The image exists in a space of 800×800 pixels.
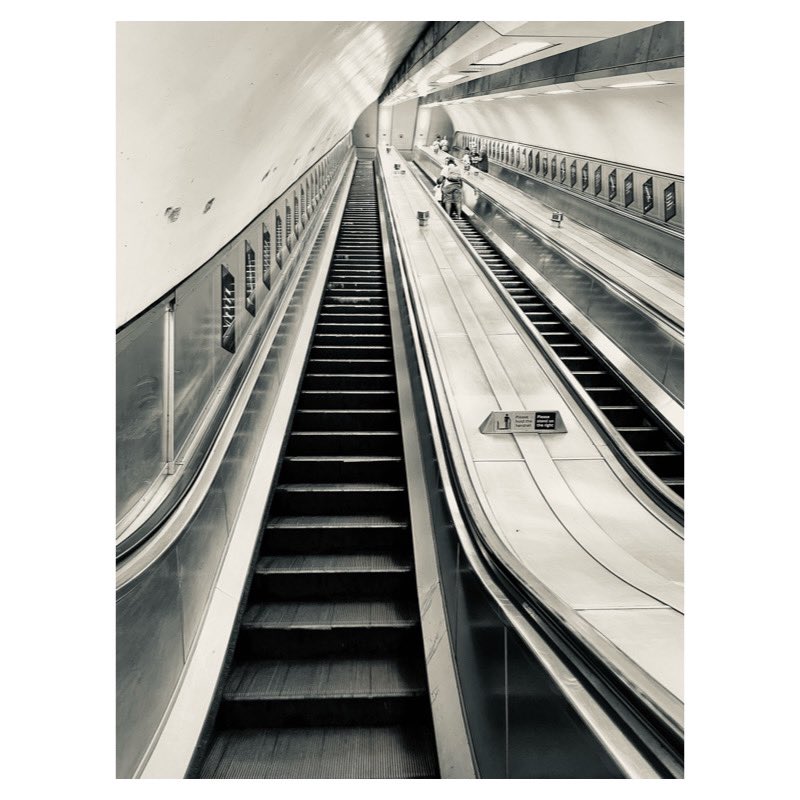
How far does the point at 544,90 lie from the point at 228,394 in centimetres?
819

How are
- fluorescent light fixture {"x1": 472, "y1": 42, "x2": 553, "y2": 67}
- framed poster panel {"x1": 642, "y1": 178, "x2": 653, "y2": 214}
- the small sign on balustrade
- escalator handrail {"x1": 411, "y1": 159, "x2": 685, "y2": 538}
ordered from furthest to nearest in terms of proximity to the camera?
1. framed poster panel {"x1": 642, "y1": 178, "x2": 653, "y2": 214}
2. the small sign on balustrade
3. fluorescent light fixture {"x1": 472, "y1": 42, "x2": 553, "y2": 67}
4. escalator handrail {"x1": 411, "y1": 159, "x2": 685, "y2": 538}

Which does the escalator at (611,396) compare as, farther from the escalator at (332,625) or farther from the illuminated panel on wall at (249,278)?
the illuminated panel on wall at (249,278)

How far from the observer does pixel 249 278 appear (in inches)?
225

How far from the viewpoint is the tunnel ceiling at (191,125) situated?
81.1 inches

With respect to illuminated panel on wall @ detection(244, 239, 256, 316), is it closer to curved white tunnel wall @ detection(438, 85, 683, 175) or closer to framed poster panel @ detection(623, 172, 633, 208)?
curved white tunnel wall @ detection(438, 85, 683, 175)

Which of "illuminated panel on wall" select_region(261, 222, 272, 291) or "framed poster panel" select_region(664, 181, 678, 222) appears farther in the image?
"framed poster panel" select_region(664, 181, 678, 222)

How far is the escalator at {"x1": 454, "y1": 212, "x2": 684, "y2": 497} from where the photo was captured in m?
5.27

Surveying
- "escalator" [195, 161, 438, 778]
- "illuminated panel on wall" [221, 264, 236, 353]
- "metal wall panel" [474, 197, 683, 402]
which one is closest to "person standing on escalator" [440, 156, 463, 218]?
"metal wall panel" [474, 197, 683, 402]

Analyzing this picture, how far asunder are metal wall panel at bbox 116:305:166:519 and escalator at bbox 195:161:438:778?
1.10m

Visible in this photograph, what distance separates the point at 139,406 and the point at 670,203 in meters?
9.80

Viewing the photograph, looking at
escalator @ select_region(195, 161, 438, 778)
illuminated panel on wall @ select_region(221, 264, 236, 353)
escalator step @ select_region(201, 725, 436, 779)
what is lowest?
escalator step @ select_region(201, 725, 436, 779)

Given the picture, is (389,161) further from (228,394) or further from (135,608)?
(135,608)

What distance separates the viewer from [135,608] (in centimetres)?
242

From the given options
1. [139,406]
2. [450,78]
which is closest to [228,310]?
[139,406]
